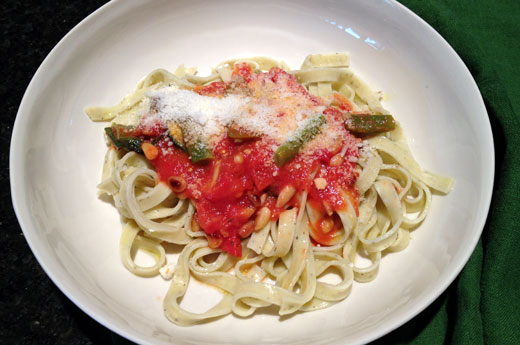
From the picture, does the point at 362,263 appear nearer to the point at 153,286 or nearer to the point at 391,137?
the point at 391,137

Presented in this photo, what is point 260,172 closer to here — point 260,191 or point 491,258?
point 260,191

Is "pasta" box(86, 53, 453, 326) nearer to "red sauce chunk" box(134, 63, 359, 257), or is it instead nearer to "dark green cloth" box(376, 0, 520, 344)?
"red sauce chunk" box(134, 63, 359, 257)

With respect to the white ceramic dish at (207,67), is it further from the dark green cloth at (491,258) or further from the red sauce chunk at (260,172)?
the red sauce chunk at (260,172)

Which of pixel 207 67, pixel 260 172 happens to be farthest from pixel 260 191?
pixel 207 67

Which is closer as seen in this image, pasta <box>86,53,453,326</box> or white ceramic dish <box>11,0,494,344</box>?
white ceramic dish <box>11,0,494,344</box>

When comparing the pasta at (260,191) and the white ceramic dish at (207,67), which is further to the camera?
the pasta at (260,191)

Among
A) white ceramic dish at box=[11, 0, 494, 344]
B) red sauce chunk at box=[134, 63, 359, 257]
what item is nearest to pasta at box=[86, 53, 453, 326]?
red sauce chunk at box=[134, 63, 359, 257]

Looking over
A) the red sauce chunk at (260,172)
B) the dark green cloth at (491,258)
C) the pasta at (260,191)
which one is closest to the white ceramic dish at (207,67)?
the pasta at (260,191)
